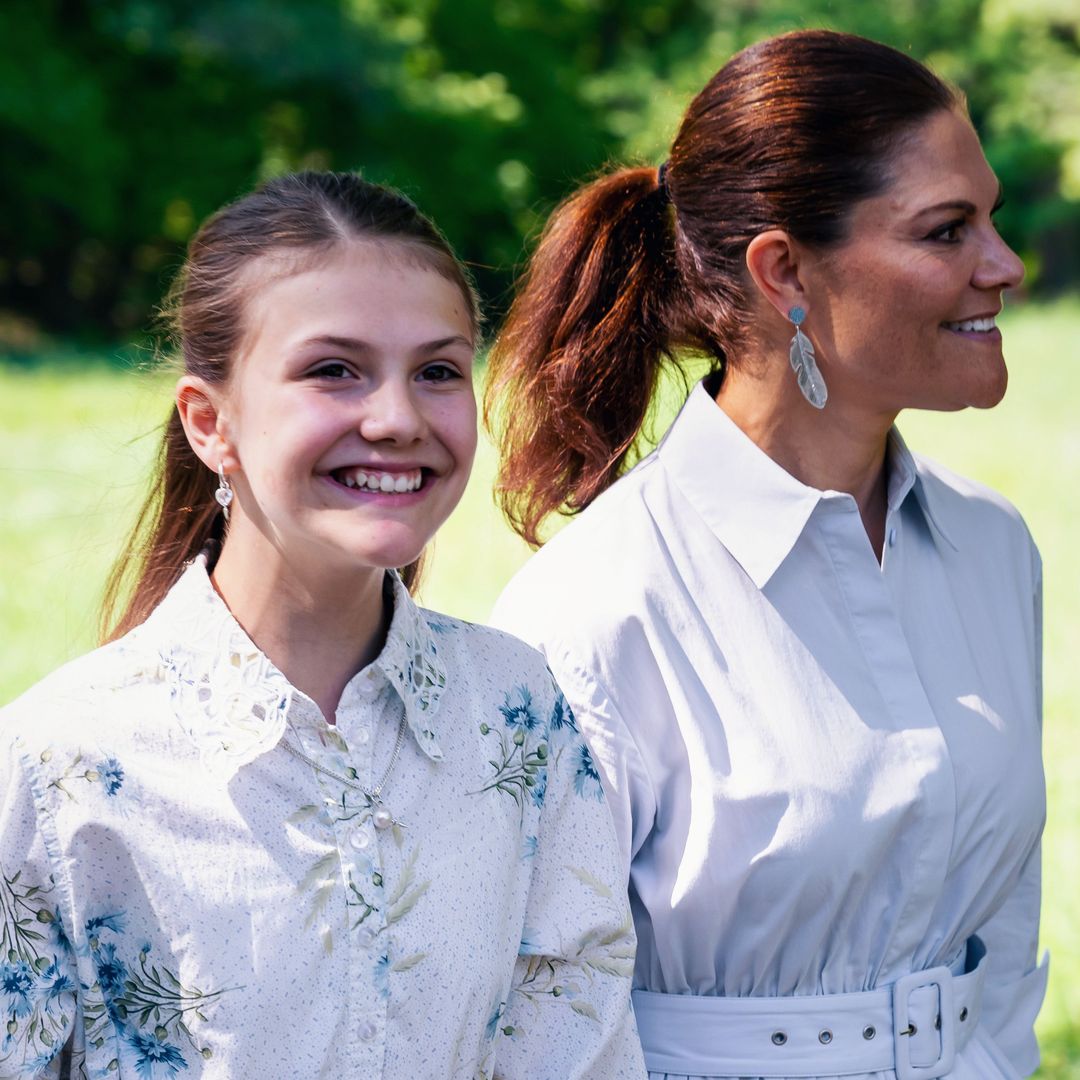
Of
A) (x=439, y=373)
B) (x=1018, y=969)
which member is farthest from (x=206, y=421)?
(x=1018, y=969)

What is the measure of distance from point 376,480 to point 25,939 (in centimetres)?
50

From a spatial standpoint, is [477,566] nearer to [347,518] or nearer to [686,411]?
[686,411]

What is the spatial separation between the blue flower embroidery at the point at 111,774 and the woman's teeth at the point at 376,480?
322mm

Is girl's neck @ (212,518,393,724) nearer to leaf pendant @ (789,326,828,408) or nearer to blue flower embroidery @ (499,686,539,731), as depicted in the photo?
blue flower embroidery @ (499,686,539,731)

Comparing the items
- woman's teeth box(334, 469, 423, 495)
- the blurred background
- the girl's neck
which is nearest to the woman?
the girl's neck

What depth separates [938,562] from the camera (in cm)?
225

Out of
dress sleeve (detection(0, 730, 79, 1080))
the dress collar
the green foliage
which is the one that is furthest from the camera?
the green foliage

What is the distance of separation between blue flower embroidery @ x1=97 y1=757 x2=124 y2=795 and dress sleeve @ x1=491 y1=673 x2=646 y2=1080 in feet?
1.46

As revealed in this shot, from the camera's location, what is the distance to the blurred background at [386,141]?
10594 millimetres

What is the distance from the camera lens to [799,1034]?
77.9 inches

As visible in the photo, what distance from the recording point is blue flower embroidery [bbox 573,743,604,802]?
1746mm

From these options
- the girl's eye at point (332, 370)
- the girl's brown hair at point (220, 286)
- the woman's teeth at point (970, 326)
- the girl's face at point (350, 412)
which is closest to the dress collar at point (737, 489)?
the woman's teeth at point (970, 326)

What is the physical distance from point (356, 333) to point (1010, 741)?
3.50 feet

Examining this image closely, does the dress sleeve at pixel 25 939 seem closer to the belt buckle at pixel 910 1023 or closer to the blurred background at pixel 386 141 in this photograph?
the belt buckle at pixel 910 1023
